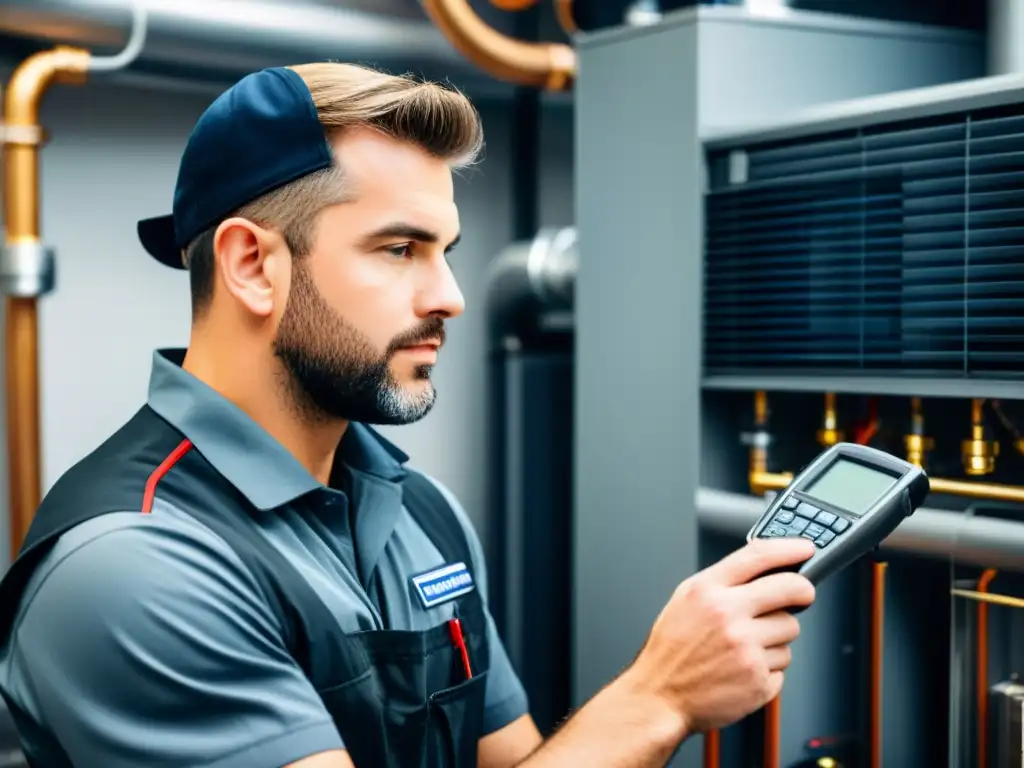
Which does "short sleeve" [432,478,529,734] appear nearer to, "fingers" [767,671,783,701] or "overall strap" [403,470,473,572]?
"overall strap" [403,470,473,572]

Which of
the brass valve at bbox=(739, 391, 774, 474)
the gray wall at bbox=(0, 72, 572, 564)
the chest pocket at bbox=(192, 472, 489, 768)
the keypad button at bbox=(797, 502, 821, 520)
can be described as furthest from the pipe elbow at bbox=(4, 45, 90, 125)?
the keypad button at bbox=(797, 502, 821, 520)

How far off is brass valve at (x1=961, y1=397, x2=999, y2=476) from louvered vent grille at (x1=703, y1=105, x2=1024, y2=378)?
2.7 inches

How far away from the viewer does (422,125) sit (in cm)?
95

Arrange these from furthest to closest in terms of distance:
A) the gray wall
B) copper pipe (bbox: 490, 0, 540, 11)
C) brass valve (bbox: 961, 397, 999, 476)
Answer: copper pipe (bbox: 490, 0, 540, 11)
the gray wall
brass valve (bbox: 961, 397, 999, 476)

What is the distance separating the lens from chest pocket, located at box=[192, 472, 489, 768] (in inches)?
35.1

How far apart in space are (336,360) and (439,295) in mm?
97

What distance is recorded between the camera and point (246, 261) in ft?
3.12

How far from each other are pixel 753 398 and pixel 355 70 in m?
0.79

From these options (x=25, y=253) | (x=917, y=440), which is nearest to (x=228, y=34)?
(x=25, y=253)

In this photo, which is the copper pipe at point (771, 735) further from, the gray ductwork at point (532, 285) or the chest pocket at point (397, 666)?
the gray ductwork at point (532, 285)

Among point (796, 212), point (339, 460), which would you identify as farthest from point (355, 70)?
point (796, 212)

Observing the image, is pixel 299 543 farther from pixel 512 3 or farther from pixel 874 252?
pixel 512 3

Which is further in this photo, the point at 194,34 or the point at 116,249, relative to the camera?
the point at 116,249

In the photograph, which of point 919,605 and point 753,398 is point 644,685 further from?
point 753,398
